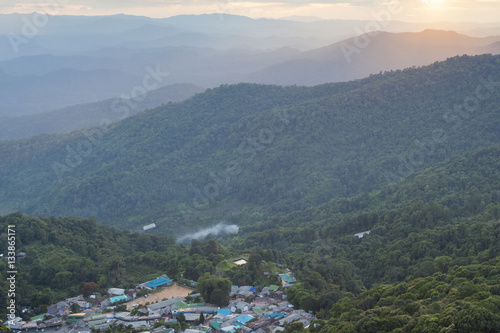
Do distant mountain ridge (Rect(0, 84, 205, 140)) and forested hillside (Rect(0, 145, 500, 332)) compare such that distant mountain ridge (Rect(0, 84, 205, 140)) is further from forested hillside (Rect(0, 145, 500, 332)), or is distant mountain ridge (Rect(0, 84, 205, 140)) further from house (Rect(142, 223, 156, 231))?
forested hillside (Rect(0, 145, 500, 332))

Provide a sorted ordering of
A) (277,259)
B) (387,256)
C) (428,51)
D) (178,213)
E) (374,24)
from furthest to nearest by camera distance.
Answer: (428,51) < (374,24) < (178,213) < (277,259) < (387,256)

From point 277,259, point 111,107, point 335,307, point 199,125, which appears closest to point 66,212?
point 199,125

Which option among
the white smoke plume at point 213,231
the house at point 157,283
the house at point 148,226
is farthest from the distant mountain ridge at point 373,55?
the house at point 157,283

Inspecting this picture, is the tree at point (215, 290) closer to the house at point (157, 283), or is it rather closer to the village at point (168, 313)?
the village at point (168, 313)

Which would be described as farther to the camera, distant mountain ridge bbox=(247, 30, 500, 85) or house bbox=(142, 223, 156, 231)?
distant mountain ridge bbox=(247, 30, 500, 85)

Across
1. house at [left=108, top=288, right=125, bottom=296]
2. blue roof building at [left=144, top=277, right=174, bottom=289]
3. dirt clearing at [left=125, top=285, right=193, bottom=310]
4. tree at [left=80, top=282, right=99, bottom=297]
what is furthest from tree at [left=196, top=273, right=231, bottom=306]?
tree at [left=80, top=282, right=99, bottom=297]

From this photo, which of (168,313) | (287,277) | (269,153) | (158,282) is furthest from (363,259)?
(269,153)

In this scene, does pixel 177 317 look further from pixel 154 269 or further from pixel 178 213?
pixel 178 213

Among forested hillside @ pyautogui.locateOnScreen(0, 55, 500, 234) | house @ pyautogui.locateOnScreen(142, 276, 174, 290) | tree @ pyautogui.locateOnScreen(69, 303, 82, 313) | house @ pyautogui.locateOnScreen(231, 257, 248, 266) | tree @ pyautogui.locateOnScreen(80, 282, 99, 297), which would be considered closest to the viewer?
tree @ pyautogui.locateOnScreen(69, 303, 82, 313)
